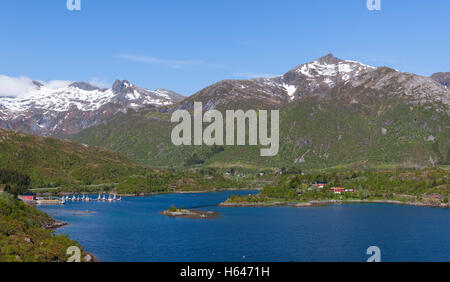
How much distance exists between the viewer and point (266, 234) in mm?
114562

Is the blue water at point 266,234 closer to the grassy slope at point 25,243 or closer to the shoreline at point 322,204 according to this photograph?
the grassy slope at point 25,243

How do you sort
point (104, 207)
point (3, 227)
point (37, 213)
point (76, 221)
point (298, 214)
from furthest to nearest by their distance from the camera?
point (104, 207) < point (298, 214) < point (76, 221) < point (37, 213) < point (3, 227)

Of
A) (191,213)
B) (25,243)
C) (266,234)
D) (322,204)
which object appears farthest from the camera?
(322,204)

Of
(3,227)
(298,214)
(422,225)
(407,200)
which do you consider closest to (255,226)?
(298,214)

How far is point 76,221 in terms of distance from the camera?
136625mm

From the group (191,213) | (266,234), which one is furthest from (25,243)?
(191,213)

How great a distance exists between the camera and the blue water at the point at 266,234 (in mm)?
90938

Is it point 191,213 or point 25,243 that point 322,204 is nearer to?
point 191,213

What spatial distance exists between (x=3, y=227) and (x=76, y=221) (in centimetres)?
5851

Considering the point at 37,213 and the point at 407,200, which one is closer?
the point at 37,213
